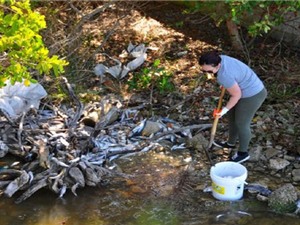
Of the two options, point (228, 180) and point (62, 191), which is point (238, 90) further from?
point (62, 191)

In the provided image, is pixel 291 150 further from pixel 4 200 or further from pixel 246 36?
pixel 4 200

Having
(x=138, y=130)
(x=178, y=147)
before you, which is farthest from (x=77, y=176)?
(x=178, y=147)

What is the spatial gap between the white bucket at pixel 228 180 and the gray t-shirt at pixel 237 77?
0.72 meters

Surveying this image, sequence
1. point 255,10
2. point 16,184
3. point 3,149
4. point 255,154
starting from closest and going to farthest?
point 16,184 < point 255,154 < point 3,149 < point 255,10

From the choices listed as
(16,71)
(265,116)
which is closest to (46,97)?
(265,116)

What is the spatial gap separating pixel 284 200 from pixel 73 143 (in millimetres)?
2331

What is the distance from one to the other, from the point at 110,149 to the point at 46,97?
1245 millimetres

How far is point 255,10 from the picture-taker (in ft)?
24.3

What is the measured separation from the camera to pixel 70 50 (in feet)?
24.6

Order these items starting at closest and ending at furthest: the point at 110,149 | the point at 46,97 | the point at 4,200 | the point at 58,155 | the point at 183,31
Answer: the point at 4,200, the point at 58,155, the point at 110,149, the point at 46,97, the point at 183,31

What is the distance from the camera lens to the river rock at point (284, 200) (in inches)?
196

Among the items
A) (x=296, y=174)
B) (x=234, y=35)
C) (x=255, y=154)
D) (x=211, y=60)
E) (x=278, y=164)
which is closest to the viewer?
(x=211, y=60)

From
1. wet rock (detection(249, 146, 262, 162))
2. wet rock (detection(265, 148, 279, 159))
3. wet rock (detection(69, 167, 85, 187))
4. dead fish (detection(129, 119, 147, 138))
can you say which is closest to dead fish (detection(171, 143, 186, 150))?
dead fish (detection(129, 119, 147, 138))

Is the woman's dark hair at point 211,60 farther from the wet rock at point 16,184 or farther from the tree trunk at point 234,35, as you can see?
the tree trunk at point 234,35
